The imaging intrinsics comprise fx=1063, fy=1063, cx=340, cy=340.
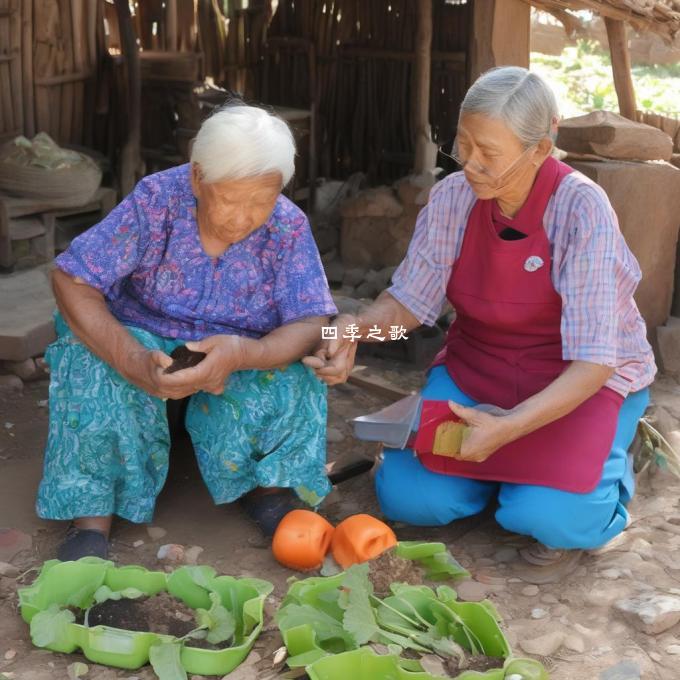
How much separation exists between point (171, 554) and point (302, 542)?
41 cm

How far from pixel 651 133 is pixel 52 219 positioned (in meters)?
3.15

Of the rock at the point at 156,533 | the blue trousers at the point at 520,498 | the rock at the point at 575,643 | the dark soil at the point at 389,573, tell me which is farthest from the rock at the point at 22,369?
the rock at the point at 575,643

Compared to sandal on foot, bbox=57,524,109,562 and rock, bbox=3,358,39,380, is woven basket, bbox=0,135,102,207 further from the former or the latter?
sandal on foot, bbox=57,524,109,562

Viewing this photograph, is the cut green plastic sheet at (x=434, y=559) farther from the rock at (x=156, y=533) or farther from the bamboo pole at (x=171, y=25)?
the bamboo pole at (x=171, y=25)

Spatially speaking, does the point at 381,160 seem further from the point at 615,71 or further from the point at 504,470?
the point at 504,470

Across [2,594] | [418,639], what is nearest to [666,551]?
[418,639]

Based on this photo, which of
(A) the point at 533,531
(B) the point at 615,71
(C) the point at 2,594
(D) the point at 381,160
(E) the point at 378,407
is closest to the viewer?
(C) the point at 2,594

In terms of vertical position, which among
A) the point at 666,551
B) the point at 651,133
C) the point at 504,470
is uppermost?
the point at 651,133

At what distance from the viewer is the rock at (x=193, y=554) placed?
3.22 meters

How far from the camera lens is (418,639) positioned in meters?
2.63

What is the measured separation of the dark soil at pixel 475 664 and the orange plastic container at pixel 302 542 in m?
0.64

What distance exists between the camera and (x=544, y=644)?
2805 mm

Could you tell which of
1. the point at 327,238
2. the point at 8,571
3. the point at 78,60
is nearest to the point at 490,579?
the point at 8,571

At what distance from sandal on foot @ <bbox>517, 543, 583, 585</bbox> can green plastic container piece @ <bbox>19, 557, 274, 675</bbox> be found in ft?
2.82
